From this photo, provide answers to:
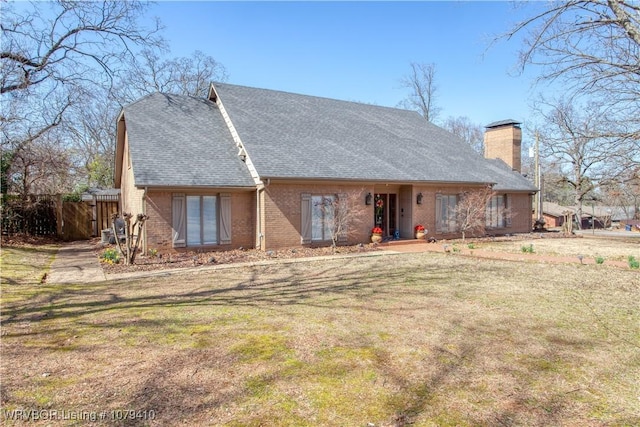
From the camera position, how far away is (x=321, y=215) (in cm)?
1498

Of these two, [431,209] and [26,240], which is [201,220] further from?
[431,209]

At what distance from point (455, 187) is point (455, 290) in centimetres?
1163

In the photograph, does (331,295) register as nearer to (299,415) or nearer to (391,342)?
(391,342)

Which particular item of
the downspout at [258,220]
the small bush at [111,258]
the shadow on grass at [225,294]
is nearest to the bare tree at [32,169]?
the small bush at [111,258]

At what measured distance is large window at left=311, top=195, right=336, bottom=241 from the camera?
14797 millimetres

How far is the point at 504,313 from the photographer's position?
21.0 ft

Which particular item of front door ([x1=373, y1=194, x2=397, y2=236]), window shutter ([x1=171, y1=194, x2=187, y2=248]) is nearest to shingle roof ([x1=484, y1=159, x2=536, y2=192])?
front door ([x1=373, y1=194, x2=397, y2=236])

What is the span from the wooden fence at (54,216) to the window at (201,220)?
889 centimetres

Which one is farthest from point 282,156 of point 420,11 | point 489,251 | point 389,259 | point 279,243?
point 489,251

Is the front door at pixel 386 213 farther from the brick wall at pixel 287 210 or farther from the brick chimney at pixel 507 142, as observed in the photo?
the brick chimney at pixel 507 142

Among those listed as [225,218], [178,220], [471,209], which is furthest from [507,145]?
[178,220]

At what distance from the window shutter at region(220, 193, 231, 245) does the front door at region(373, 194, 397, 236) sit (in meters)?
6.48

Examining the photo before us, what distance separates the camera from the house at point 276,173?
527 inches

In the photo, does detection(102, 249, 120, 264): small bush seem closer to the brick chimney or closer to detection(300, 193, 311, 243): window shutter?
detection(300, 193, 311, 243): window shutter
